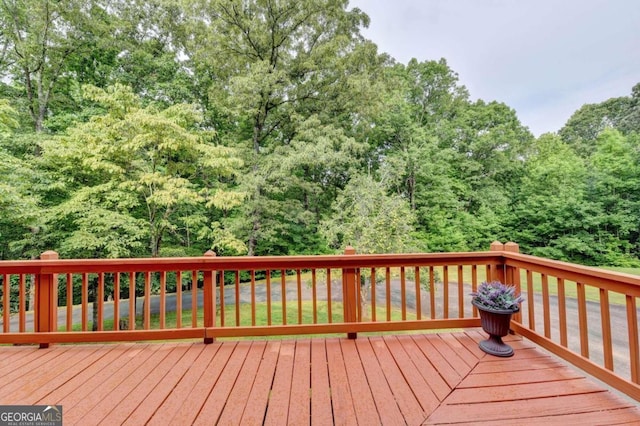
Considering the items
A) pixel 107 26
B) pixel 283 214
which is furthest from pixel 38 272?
pixel 107 26

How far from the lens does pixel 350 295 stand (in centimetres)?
285

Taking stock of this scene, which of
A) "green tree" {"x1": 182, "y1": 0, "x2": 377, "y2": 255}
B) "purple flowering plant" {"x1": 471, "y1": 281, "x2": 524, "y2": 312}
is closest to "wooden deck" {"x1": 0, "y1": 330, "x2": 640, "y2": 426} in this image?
"purple flowering plant" {"x1": 471, "y1": 281, "x2": 524, "y2": 312}

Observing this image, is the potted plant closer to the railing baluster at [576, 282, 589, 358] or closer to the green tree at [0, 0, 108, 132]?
the railing baluster at [576, 282, 589, 358]

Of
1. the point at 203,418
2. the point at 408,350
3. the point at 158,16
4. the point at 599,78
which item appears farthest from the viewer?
the point at 599,78

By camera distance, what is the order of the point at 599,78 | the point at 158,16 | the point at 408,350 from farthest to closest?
the point at 599,78
the point at 158,16
the point at 408,350

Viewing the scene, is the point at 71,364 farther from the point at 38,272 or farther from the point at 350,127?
the point at 350,127

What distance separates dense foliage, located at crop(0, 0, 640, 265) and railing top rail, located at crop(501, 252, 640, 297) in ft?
11.9

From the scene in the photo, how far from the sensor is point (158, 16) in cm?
1116

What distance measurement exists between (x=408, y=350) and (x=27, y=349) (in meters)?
3.65

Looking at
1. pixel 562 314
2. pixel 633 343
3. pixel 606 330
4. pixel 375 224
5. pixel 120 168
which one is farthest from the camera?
pixel 375 224

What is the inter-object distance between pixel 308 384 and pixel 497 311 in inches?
66.3

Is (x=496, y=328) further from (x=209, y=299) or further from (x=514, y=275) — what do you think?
(x=209, y=299)

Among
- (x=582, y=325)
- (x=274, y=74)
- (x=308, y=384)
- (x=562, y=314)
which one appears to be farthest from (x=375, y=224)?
(x=274, y=74)

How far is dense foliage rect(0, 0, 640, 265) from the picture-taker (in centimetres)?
632
